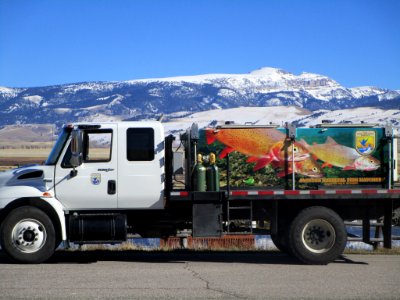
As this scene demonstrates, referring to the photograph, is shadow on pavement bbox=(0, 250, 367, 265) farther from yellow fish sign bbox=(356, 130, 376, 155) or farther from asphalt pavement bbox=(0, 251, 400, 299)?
yellow fish sign bbox=(356, 130, 376, 155)

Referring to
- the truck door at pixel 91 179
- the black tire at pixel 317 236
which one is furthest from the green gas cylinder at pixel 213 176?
the truck door at pixel 91 179

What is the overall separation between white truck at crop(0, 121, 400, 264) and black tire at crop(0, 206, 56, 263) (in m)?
0.02

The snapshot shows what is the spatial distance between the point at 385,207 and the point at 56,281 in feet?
21.6

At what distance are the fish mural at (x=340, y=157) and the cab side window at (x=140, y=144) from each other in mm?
2848

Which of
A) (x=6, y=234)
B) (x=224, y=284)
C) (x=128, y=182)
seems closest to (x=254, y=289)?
(x=224, y=284)

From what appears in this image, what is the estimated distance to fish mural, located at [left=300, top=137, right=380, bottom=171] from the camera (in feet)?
45.4

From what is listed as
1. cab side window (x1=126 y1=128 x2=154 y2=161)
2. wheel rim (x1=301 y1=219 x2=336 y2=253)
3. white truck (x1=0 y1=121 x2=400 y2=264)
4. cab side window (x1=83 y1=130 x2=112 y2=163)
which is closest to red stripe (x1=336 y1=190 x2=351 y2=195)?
white truck (x1=0 y1=121 x2=400 y2=264)

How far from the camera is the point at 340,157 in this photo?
13.9 meters

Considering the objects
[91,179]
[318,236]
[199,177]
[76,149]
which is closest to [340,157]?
[318,236]

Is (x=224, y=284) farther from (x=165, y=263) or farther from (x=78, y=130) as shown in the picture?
(x=78, y=130)

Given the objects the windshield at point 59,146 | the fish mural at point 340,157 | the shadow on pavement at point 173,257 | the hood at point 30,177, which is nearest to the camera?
the hood at point 30,177

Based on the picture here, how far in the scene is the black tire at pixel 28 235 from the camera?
13.1m

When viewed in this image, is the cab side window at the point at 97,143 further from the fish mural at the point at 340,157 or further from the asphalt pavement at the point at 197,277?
the fish mural at the point at 340,157

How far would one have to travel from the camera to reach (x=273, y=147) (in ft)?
45.1
